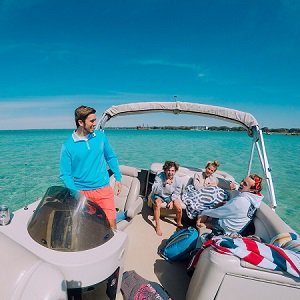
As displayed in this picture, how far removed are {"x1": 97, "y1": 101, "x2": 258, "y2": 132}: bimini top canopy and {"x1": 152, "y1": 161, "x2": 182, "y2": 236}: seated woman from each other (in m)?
1.08

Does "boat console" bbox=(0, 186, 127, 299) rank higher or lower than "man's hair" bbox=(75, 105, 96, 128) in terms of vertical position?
lower

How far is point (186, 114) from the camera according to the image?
426 cm

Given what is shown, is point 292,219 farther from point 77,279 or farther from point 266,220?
point 77,279

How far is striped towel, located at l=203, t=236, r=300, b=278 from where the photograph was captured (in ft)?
4.88

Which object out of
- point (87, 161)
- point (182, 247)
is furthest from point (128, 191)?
point (87, 161)

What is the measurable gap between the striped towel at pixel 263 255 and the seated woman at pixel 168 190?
202cm

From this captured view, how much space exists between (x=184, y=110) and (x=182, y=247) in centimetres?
240

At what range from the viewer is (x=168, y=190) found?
12.3ft

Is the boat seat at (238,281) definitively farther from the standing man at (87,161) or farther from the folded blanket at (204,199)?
the folded blanket at (204,199)

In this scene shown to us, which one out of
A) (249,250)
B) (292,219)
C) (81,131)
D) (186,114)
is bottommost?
(292,219)

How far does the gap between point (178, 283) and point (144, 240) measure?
0.93 metres

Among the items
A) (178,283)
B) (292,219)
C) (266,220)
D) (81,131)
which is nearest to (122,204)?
(178,283)

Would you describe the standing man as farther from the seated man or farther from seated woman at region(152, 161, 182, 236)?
seated woman at region(152, 161, 182, 236)

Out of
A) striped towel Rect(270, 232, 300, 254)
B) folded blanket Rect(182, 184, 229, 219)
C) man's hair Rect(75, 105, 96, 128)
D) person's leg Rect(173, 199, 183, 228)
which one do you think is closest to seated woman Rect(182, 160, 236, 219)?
folded blanket Rect(182, 184, 229, 219)
